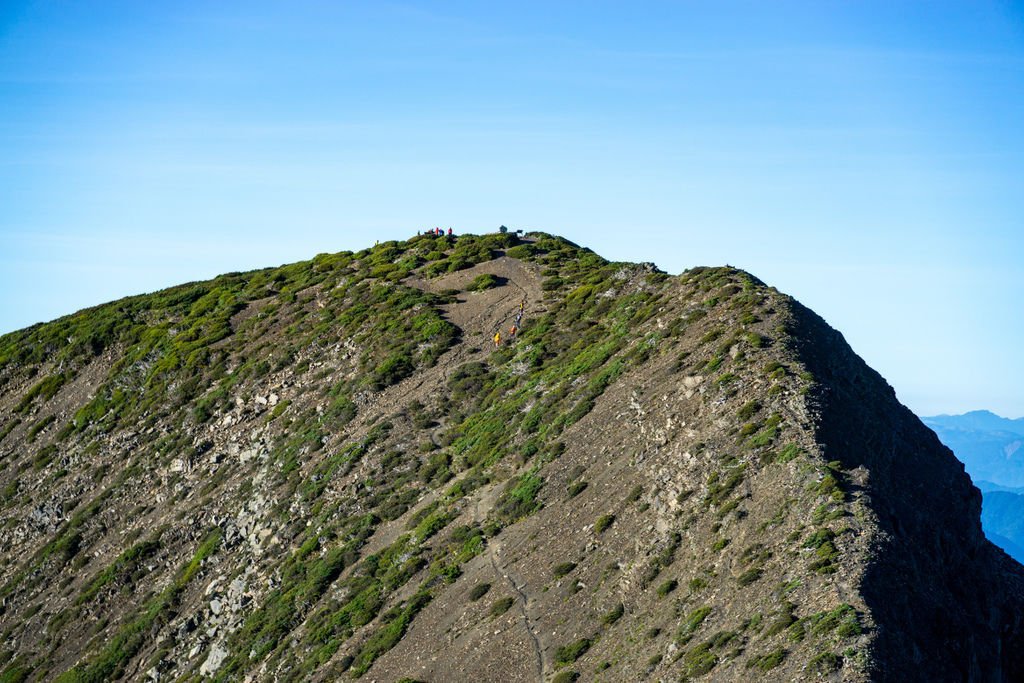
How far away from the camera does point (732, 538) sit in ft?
140

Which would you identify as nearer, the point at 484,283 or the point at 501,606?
the point at 501,606

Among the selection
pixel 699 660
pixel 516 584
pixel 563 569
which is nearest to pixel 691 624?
pixel 699 660

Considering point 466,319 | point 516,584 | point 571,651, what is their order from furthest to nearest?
1. point 466,319
2. point 516,584
3. point 571,651

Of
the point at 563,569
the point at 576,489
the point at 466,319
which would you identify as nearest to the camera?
the point at 563,569

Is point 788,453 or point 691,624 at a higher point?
point 788,453

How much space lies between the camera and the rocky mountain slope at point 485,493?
40250 mm

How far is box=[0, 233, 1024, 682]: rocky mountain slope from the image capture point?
40250 mm

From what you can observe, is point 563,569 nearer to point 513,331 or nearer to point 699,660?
point 699,660

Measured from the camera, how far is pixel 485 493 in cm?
5809

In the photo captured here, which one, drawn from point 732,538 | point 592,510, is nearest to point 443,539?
point 592,510

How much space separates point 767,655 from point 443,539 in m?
24.6

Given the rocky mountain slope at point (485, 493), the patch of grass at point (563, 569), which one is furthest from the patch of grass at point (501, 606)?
the patch of grass at point (563, 569)

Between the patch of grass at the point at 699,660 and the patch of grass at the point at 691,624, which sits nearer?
the patch of grass at the point at 699,660

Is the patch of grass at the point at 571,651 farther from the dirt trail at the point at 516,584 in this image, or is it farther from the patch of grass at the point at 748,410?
the patch of grass at the point at 748,410
